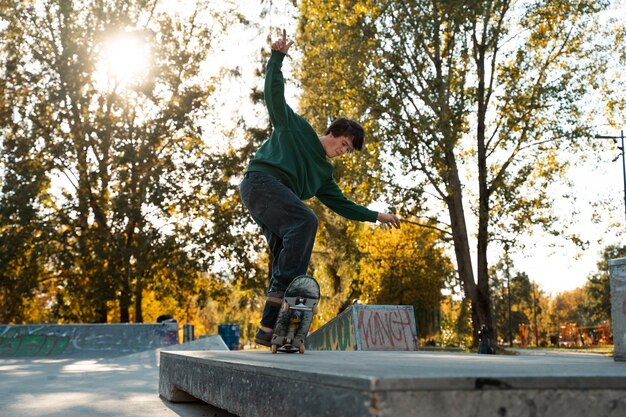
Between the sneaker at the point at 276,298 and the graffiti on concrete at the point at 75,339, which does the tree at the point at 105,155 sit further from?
the sneaker at the point at 276,298

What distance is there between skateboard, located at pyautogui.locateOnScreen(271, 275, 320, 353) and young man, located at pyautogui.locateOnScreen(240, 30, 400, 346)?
17 centimetres

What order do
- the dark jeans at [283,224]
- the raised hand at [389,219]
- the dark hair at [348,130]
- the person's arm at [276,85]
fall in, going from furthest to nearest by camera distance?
the raised hand at [389,219], the dark hair at [348,130], the person's arm at [276,85], the dark jeans at [283,224]

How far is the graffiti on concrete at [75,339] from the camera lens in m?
18.7

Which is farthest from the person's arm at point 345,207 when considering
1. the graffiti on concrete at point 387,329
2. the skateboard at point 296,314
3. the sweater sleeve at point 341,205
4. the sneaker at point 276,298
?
the graffiti on concrete at point 387,329

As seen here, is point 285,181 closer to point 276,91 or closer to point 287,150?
point 287,150

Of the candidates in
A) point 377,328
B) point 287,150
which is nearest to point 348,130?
point 287,150

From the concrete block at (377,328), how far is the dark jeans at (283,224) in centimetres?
551

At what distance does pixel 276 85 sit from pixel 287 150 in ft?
1.39

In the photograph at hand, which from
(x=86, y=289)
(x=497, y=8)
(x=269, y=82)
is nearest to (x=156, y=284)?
(x=86, y=289)

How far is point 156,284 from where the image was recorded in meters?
27.6

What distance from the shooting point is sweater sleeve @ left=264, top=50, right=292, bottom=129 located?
430cm

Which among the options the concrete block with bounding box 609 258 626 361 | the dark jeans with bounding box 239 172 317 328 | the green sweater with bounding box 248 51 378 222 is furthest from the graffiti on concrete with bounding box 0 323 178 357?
the concrete block with bounding box 609 258 626 361

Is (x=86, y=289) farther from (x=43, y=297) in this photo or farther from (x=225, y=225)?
(x=43, y=297)

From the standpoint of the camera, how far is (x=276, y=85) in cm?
434
